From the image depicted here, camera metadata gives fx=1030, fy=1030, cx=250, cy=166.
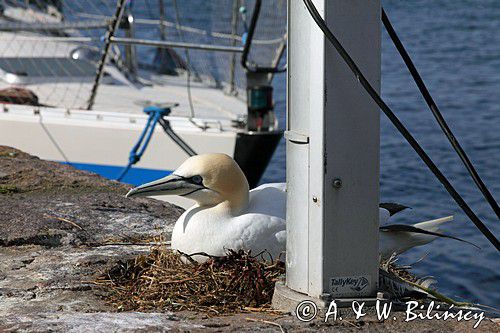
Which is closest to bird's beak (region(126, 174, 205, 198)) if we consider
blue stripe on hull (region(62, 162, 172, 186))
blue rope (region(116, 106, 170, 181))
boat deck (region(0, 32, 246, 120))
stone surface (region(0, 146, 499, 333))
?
stone surface (region(0, 146, 499, 333))

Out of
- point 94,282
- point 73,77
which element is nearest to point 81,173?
point 94,282

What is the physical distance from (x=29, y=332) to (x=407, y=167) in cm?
959

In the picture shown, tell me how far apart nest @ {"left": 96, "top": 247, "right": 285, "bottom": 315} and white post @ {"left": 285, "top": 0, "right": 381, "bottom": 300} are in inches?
12.2

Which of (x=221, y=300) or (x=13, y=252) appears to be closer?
(x=221, y=300)

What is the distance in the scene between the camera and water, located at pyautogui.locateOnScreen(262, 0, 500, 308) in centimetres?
938

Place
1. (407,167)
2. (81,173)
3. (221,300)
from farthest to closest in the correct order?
1. (407,167)
2. (81,173)
3. (221,300)

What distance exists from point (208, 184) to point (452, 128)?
9489mm

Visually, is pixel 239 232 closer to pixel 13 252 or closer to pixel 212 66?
pixel 13 252

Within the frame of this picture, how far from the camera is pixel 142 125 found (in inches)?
423

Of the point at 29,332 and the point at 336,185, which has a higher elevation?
the point at 336,185

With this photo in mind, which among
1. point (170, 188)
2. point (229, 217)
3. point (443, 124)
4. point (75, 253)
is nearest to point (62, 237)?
point (75, 253)

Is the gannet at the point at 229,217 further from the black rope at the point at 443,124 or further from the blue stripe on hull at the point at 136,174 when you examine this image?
the blue stripe on hull at the point at 136,174

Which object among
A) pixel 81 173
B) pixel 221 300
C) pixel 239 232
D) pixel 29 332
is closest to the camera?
pixel 29 332

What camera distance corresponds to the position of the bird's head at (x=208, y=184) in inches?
173
